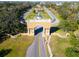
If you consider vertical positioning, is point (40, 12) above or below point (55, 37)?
above

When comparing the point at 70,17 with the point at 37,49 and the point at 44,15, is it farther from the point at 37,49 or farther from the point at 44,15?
the point at 37,49

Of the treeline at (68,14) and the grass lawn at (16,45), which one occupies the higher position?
the treeline at (68,14)

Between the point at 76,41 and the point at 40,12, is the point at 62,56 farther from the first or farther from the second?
the point at 40,12

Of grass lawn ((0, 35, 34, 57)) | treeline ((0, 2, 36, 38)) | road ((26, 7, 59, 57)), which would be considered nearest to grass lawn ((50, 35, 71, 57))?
road ((26, 7, 59, 57))

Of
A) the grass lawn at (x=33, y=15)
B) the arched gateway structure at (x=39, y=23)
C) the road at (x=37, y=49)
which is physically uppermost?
the grass lawn at (x=33, y=15)

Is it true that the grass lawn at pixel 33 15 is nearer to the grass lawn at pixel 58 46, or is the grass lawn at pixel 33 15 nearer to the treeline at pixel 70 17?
the treeline at pixel 70 17

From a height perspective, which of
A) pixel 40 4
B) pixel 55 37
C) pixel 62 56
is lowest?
pixel 62 56

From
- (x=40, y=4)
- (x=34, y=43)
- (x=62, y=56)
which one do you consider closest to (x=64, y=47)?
(x=62, y=56)

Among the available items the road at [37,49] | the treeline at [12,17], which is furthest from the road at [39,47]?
the treeline at [12,17]
